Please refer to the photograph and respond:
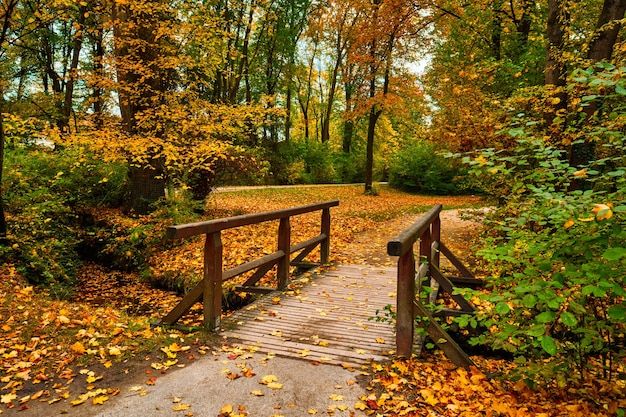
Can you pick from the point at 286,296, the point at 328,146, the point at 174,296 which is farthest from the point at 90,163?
the point at 328,146

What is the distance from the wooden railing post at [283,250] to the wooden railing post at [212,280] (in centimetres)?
165

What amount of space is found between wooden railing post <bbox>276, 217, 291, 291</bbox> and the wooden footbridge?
1 centimetres

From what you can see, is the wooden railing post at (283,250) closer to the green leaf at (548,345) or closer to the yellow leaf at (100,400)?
the yellow leaf at (100,400)

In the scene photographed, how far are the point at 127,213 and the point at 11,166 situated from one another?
2626 mm

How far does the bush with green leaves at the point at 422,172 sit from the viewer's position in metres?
24.2

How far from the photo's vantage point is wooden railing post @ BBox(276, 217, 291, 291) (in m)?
6.08

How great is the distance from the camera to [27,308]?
195 inches

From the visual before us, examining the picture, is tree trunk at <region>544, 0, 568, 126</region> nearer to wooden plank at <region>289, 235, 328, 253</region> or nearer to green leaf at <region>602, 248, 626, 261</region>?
wooden plank at <region>289, 235, 328, 253</region>

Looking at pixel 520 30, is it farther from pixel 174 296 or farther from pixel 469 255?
pixel 174 296

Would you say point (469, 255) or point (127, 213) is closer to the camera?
point (469, 255)

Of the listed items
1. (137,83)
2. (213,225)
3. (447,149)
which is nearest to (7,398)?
(213,225)

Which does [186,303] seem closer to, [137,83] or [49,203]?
[49,203]

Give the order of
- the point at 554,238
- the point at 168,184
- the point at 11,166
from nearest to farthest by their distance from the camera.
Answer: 1. the point at 554,238
2. the point at 11,166
3. the point at 168,184

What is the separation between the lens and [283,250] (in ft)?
20.1
